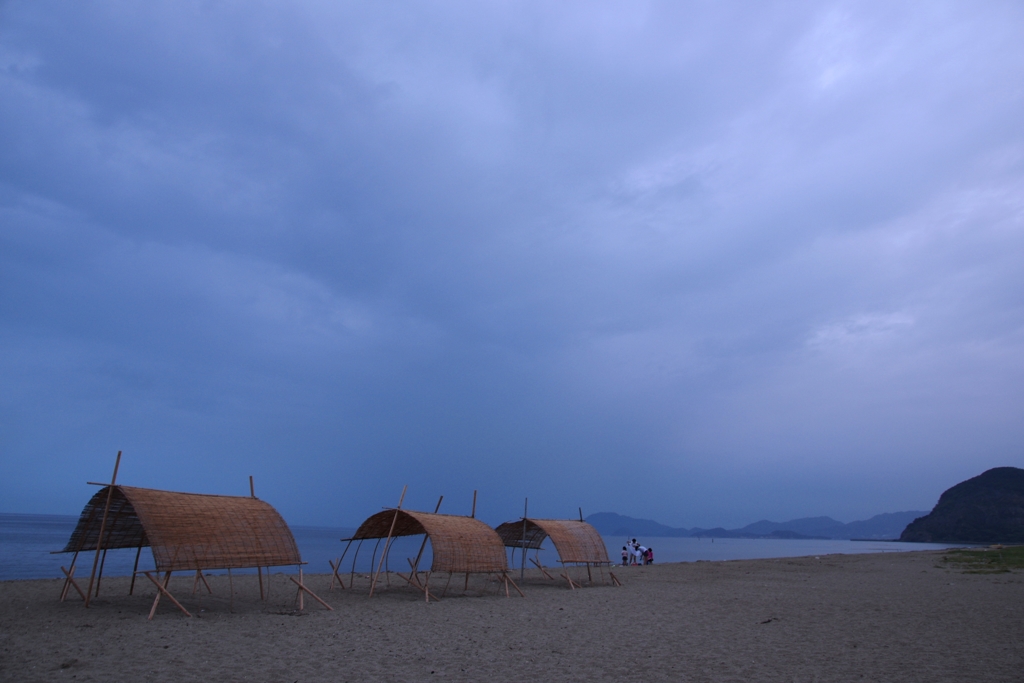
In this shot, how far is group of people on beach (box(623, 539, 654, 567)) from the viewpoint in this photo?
29.1 m

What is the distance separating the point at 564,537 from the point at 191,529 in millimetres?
10941

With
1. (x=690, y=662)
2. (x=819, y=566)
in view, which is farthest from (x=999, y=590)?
(x=690, y=662)

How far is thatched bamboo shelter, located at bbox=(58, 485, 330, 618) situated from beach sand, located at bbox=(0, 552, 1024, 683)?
0.95 metres

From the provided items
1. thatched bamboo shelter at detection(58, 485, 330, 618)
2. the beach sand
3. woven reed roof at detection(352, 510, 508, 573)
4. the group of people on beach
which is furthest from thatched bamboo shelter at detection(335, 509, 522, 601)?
the group of people on beach

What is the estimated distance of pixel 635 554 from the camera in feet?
96.3

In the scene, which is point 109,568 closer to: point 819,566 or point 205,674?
point 205,674

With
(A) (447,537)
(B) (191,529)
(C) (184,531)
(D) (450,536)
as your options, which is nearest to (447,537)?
(A) (447,537)

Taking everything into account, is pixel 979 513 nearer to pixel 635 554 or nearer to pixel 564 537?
pixel 635 554

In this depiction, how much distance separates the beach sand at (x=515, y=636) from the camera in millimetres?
7461

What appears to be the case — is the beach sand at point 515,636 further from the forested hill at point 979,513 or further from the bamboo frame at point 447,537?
the forested hill at point 979,513

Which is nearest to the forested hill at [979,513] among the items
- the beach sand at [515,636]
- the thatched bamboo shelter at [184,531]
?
the beach sand at [515,636]

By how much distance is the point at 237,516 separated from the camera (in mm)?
12258

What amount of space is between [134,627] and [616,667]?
24.6 ft

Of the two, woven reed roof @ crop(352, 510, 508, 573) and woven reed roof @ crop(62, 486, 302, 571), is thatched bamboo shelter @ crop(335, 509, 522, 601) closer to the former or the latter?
woven reed roof @ crop(352, 510, 508, 573)
